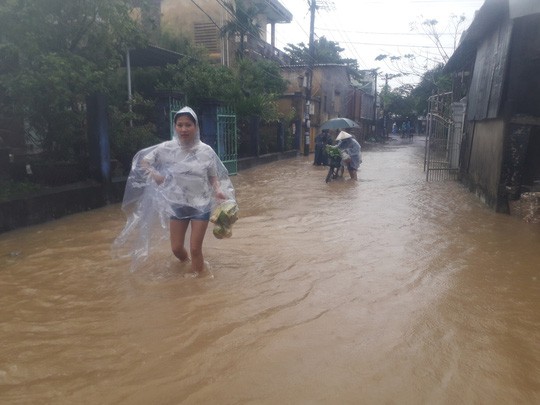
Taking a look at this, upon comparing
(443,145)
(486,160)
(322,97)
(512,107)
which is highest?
(322,97)

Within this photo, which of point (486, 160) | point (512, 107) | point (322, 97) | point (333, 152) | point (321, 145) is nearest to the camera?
point (512, 107)

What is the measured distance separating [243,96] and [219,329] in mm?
14539

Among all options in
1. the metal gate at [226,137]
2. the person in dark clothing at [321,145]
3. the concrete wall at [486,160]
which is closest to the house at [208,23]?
the person in dark clothing at [321,145]

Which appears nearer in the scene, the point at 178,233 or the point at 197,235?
the point at 197,235

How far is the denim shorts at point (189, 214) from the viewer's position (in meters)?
4.32

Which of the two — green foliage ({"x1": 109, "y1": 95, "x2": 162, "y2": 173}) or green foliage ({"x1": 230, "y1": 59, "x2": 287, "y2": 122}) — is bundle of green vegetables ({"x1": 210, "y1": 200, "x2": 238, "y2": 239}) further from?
green foliage ({"x1": 230, "y1": 59, "x2": 287, "y2": 122})

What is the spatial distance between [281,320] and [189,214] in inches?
54.6

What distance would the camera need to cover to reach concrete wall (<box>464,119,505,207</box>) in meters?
7.87

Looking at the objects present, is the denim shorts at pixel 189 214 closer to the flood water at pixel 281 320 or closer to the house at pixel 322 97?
the flood water at pixel 281 320

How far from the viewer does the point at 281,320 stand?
11.6 ft

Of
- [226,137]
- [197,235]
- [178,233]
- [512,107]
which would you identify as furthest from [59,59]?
[512,107]

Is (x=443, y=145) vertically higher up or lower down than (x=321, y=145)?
higher up

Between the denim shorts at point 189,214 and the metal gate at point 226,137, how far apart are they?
832cm

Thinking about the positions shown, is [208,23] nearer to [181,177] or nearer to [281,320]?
[181,177]
